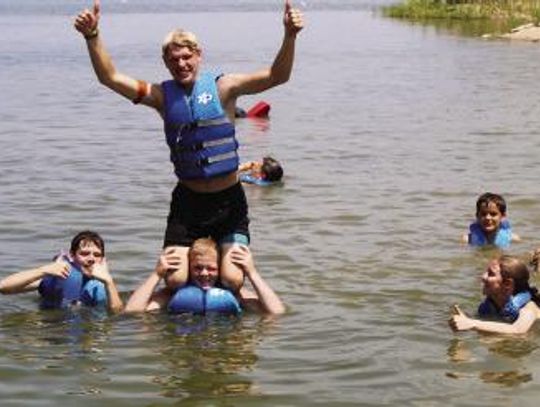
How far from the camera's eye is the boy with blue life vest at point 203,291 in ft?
26.8

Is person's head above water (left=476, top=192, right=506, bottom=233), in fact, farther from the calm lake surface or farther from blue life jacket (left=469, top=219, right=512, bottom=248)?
the calm lake surface

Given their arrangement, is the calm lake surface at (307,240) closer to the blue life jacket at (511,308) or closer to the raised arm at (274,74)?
the blue life jacket at (511,308)

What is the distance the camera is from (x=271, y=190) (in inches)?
576

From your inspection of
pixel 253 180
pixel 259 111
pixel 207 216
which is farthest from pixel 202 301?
pixel 259 111

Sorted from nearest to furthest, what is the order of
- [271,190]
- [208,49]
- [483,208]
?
[483,208] → [271,190] → [208,49]

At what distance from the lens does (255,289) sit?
8438mm

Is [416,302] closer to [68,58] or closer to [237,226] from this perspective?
[237,226]

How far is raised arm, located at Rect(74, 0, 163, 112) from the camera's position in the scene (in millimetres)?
7215

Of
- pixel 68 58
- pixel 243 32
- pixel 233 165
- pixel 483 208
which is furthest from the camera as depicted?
pixel 243 32

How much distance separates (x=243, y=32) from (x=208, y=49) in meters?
17.1

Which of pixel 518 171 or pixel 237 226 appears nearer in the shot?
pixel 237 226

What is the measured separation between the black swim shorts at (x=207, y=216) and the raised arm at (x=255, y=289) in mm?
116

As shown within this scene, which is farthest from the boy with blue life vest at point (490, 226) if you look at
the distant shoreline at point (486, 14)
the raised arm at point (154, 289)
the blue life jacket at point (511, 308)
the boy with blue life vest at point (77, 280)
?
the distant shoreline at point (486, 14)

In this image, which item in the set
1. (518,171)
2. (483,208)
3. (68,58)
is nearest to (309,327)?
(483,208)
